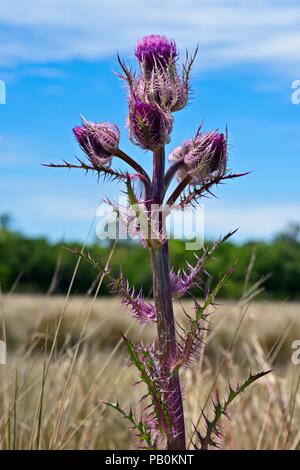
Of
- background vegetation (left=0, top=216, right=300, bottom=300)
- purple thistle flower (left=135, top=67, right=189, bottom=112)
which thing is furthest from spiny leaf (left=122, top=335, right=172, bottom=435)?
background vegetation (left=0, top=216, right=300, bottom=300)

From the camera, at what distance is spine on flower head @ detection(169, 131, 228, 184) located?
148 cm

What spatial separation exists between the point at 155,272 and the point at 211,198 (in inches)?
7.8

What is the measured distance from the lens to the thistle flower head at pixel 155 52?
1.56 meters

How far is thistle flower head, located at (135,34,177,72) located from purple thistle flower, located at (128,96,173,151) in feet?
0.37

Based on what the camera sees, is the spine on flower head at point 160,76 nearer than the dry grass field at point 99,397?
Yes

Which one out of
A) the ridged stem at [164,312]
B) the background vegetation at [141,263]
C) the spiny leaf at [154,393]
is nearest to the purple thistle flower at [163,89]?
the ridged stem at [164,312]

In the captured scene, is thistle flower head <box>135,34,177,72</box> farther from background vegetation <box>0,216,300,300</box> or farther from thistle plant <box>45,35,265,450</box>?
background vegetation <box>0,216,300,300</box>

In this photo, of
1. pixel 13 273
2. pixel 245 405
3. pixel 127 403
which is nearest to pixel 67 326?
pixel 127 403

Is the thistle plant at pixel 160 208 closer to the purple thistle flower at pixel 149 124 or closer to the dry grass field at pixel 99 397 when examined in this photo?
the purple thistle flower at pixel 149 124

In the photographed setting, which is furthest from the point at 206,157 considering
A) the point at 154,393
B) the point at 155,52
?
the point at 154,393

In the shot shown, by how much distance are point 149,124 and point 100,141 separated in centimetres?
11

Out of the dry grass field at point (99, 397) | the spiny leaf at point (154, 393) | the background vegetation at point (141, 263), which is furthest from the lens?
the background vegetation at point (141, 263)

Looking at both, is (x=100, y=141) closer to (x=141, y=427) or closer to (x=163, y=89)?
(x=163, y=89)

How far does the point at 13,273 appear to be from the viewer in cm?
2027
